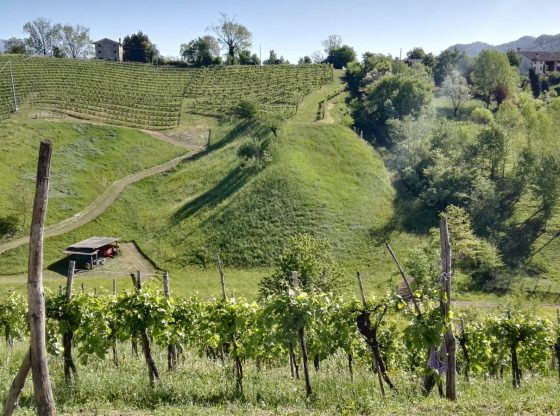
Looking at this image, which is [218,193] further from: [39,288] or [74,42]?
[74,42]

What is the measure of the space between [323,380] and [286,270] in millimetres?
16569

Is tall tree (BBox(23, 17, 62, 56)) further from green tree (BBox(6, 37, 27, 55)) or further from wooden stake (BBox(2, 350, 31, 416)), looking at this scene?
wooden stake (BBox(2, 350, 31, 416))

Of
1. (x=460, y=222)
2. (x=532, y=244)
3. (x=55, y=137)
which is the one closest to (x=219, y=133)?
(x=55, y=137)

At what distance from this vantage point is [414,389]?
13.7 metres

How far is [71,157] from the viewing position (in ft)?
203

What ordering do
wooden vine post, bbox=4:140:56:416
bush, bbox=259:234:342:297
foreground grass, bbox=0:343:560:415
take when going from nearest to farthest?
wooden vine post, bbox=4:140:56:416 < foreground grass, bbox=0:343:560:415 < bush, bbox=259:234:342:297

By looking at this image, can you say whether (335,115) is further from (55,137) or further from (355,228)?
(55,137)

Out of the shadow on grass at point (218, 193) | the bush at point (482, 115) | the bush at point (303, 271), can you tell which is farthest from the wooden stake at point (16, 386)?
the bush at point (482, 115)

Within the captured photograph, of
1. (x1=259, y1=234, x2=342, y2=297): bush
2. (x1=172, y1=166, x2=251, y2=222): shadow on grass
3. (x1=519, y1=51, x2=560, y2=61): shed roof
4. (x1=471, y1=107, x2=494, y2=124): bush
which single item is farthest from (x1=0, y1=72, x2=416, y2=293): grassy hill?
(x1=519, y1=51, x2=560, y2=61): shed roof

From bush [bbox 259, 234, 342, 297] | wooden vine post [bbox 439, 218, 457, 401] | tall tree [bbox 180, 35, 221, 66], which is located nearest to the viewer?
wooden vine post [bbox 439, 218, 457, 401]

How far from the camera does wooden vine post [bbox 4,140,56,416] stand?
8250 millimetres

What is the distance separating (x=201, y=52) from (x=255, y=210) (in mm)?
79066

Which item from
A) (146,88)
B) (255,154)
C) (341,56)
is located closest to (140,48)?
(146,88)

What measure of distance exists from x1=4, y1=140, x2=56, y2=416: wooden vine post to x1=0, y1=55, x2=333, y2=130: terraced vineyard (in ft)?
200
